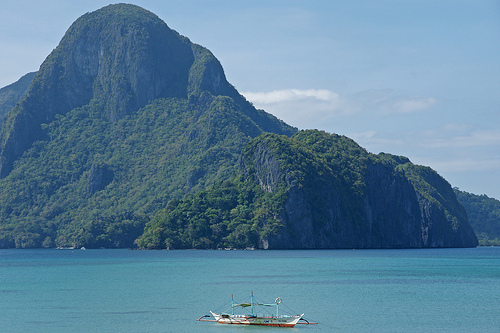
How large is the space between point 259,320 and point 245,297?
15963mm

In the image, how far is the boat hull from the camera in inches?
2172

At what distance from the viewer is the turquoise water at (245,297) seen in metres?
56.4

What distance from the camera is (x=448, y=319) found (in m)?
59.4

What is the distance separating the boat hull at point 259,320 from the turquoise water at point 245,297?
67cm

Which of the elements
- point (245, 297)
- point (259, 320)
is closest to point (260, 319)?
point (259, 320)

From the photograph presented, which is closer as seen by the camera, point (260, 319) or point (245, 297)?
point (260, 319)

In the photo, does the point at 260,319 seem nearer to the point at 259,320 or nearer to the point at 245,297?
the point at 259,320

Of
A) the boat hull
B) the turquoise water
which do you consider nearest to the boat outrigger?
the boat hull

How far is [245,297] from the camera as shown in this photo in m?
71.9

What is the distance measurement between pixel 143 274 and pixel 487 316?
57.6 meters

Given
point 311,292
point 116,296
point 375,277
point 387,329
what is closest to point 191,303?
point 116,296

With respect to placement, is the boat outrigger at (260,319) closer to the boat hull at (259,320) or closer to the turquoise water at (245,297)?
the boat hull at (259,320)

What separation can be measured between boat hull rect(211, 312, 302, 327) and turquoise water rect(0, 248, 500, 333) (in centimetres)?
67

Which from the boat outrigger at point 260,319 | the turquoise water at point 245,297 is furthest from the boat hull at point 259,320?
the turquoise water at point 245,297
